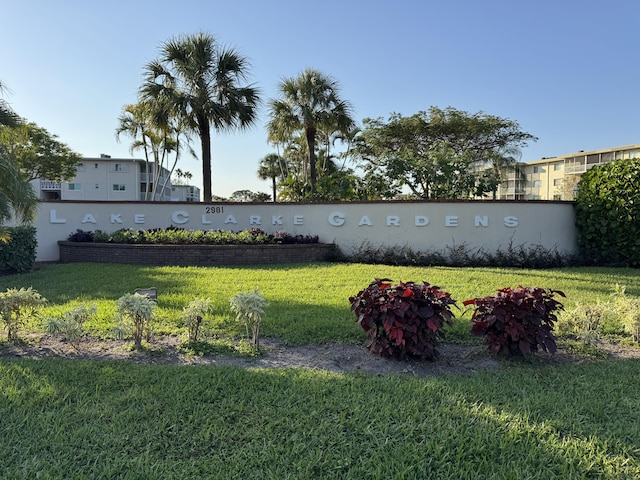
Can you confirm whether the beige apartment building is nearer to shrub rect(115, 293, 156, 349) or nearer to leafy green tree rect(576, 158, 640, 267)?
leafy green tree rect(576, 158, 640, 267)

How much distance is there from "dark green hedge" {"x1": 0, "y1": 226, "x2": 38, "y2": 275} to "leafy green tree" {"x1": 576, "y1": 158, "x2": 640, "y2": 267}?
14.0m

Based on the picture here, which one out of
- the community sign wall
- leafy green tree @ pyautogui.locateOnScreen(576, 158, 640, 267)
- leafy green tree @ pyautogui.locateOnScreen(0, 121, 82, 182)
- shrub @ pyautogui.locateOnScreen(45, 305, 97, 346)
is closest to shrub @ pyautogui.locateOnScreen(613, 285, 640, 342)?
shrub @ pyautogui.locateOnScreen(45, 305, 97, 346)

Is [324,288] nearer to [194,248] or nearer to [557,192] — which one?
[194,248]

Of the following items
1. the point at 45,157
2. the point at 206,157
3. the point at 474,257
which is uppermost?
the point at 45,157

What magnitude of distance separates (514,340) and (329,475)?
246 centimetres

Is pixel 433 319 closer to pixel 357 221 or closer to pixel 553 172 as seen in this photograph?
pixel 357 221

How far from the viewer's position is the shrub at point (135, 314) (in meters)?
4.16

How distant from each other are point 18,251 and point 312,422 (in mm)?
9605

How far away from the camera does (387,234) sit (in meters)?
12.1

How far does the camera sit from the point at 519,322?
13.4 feet

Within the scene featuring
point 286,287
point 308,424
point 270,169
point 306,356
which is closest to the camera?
point 308,424

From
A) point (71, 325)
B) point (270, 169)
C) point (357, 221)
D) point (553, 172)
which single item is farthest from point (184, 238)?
point (553, 172)

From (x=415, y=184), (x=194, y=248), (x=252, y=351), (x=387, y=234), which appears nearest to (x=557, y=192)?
(x=415, y=184)

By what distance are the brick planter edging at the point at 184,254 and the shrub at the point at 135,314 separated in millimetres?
6338
